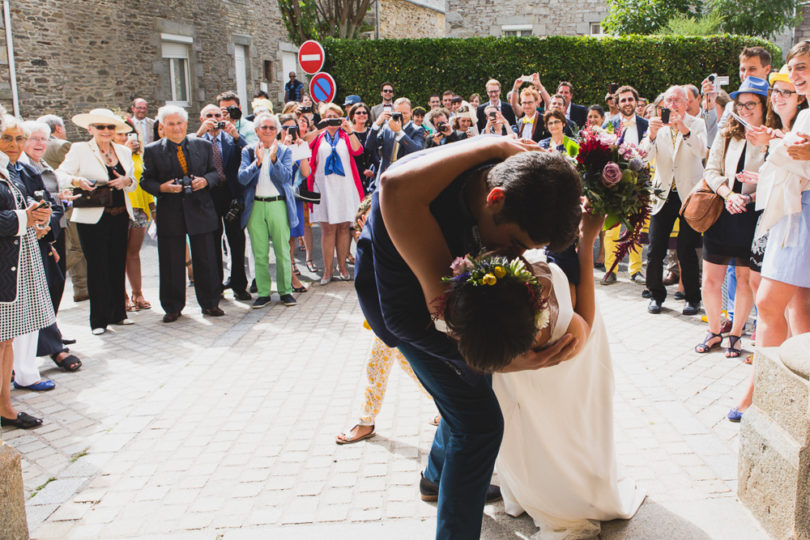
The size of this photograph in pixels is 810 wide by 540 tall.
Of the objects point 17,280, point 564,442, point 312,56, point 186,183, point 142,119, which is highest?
point 312,56

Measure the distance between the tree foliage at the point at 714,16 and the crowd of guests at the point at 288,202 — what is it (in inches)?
507

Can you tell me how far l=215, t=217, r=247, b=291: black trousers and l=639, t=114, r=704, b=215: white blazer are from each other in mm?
4917

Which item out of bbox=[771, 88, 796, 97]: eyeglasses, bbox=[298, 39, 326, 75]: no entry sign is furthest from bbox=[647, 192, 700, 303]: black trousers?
bbox=[298, 39, 326, 75]: no entry sign

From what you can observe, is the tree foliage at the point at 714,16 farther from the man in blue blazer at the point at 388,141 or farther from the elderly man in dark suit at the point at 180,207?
the elderly man in dark suit at the point at 180,207

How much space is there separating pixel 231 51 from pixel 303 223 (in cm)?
1545

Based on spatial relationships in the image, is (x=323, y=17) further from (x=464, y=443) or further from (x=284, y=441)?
(x=464, y=443)

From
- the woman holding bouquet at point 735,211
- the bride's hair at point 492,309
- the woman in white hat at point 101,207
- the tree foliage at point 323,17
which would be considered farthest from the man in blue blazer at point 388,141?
the tree foliage at point 323,17

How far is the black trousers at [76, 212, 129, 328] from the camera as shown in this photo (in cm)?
734

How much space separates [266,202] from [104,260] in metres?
1.93

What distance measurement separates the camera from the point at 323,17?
75.1 ft

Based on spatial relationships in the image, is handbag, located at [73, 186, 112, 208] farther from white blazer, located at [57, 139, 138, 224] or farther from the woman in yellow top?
the woman in yellow top

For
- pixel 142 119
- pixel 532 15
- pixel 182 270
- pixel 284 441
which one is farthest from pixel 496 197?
pixel 532 15

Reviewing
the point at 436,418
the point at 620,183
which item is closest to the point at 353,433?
the point at 436,418

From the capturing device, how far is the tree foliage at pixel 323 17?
71.9 feet
